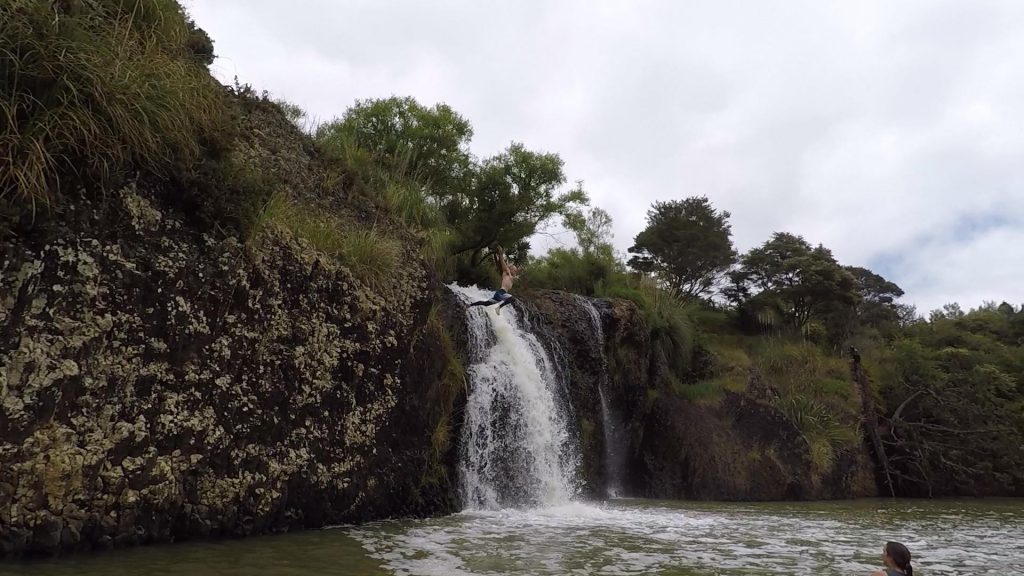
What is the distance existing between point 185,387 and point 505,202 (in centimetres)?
1695

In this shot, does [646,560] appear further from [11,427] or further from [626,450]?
[626,450]

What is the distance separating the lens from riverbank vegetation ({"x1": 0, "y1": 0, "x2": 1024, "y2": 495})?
5945 millimetres

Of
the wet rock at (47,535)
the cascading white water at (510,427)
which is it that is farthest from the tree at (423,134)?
the wet rock at (47,535)

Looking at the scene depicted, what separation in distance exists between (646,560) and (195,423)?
4720 millimetres

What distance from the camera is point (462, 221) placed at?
2259 cm

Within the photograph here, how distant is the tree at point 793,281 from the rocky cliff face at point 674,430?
11914mm

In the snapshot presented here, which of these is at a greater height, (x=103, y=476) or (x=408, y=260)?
(x=408, y=260)

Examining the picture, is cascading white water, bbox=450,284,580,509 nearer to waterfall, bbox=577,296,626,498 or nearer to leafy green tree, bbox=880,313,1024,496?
waterfall, bbox=577,296,626,498

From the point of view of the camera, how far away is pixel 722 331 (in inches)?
1219

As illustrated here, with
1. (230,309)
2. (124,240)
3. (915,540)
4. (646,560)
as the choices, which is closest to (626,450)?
(915,540)

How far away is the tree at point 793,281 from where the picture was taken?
2998 centimetres

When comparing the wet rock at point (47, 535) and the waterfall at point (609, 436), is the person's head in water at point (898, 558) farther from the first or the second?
the waterfall at point (609, 436)

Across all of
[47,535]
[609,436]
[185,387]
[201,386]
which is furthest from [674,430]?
[47,535]

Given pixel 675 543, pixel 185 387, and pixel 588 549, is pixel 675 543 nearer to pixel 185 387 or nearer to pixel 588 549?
pixel 588 549
